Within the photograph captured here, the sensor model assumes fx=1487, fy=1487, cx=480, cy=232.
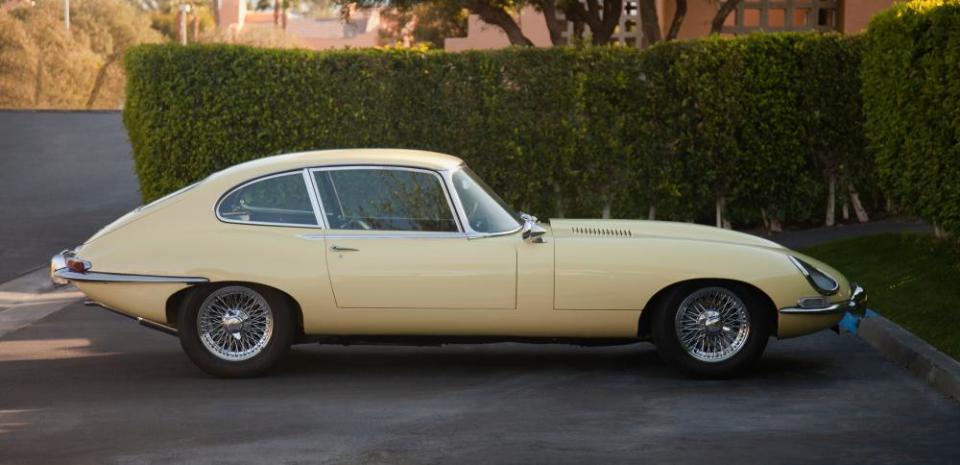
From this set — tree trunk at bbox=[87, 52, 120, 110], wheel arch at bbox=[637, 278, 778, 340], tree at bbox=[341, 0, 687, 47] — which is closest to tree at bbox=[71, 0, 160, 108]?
tree trunk at bbox=[87, 52, 120, 110]

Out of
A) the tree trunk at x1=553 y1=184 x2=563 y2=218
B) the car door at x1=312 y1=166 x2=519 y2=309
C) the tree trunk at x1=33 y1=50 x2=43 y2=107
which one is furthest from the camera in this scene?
the tree trunk at x1=33 y1=50 x2=43 y2=107

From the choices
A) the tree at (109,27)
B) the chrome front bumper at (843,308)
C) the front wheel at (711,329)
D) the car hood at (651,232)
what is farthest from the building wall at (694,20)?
the tree at (109,27)

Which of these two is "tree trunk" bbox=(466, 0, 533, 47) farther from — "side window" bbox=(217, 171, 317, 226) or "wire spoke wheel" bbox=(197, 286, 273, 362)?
"wire spoke wheel" bbox=(197, 286, 273, 362)

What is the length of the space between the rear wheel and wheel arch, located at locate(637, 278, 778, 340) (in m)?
2.18

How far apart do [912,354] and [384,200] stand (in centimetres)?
355

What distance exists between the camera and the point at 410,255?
Answer: 29.9 feet

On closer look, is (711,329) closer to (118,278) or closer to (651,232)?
(651,232)

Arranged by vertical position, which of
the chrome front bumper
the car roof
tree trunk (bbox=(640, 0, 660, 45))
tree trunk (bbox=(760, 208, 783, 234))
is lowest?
tree trunk (bbox=(760, 208, 783, 234))

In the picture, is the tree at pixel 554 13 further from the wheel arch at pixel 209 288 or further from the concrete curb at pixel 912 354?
the wheel arch at pixel 209 288

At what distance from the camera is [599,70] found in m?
17.2

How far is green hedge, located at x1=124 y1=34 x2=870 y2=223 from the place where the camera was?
16.9 meters

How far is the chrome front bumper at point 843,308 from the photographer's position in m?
9.05

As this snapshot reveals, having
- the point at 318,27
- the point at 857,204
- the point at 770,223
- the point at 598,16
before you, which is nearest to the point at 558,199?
the point at 770,223

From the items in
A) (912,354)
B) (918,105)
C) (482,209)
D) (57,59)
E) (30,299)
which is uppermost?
(918,105)
